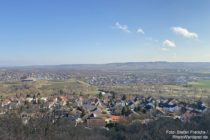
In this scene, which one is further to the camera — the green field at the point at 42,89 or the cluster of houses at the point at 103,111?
the green field at the point at 42,89

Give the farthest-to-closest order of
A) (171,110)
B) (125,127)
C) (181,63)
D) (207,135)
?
(181,63), (171,110), (125,127), (207,135)

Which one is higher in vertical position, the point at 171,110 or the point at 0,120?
the point at 0,120

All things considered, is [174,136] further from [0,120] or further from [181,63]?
[181,63]

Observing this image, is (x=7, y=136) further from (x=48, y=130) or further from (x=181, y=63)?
Answer: (x=181, y=63)

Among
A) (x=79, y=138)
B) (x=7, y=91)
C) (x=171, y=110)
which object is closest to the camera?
(x=79, y=138)

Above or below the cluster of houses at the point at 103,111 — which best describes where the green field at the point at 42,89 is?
below

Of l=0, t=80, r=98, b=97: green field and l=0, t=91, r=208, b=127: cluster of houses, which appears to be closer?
l=0, t=91, r=208, b=127: cluster of houses

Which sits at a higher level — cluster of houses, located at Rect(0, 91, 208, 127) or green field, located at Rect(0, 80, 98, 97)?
cluster of houses, located at Rect(0, 91, 208, 127)

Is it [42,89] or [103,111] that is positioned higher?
[103,111]

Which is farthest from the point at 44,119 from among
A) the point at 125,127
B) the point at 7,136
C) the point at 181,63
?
the point at 181,63

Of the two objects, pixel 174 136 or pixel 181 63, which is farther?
pixel 181 63

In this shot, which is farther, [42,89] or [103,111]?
[42,89]
